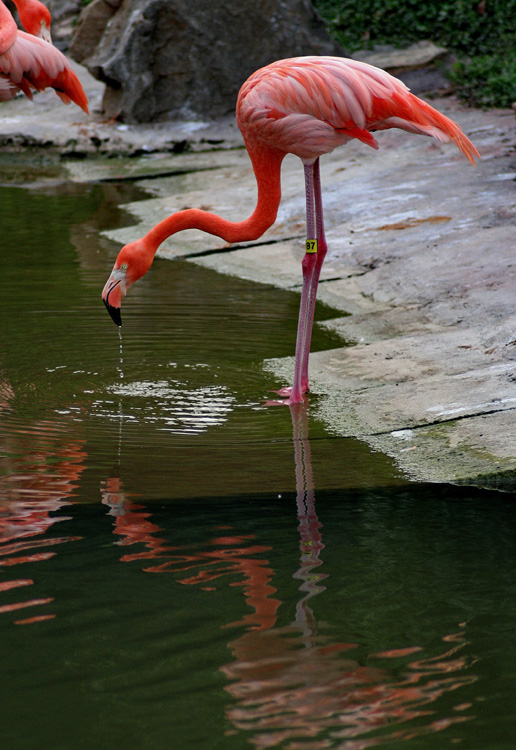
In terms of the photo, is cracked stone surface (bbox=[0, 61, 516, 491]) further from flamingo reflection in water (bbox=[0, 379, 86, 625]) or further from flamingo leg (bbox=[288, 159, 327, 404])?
flamingo reflection in water (bbox=[0, 379, 86, 625])

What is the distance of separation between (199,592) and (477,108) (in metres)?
9.19

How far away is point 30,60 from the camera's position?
22.1ft

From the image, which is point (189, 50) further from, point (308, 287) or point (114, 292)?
point (114, 292)

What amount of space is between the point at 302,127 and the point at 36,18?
407 cm

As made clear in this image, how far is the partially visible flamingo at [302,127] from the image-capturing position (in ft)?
12.9

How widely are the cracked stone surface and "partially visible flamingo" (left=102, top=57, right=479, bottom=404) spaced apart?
47 centimetres

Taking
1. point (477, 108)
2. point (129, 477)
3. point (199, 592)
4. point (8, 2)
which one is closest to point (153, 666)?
point (199, 592)

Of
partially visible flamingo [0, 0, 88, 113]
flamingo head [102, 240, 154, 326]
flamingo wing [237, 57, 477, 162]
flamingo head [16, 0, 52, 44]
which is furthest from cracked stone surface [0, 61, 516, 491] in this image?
flamingo head [16, 0, 52, 44]

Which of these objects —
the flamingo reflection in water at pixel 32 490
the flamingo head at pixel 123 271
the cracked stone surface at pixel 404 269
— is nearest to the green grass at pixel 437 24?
the cracked stone surface at pixel 404 269

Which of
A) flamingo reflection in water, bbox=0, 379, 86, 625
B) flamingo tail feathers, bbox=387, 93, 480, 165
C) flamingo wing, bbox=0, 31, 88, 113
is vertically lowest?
flamingo reflection in water, bbox=0, 379, 86, 625

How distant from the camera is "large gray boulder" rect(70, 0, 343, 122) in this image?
35.7ft

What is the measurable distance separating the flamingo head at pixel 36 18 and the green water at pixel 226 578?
12.6 ft

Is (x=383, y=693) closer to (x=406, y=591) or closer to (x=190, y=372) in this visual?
(x=406, y=591)

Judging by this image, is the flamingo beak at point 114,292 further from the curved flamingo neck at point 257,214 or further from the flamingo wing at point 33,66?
the flamingo wing at point 33,66
